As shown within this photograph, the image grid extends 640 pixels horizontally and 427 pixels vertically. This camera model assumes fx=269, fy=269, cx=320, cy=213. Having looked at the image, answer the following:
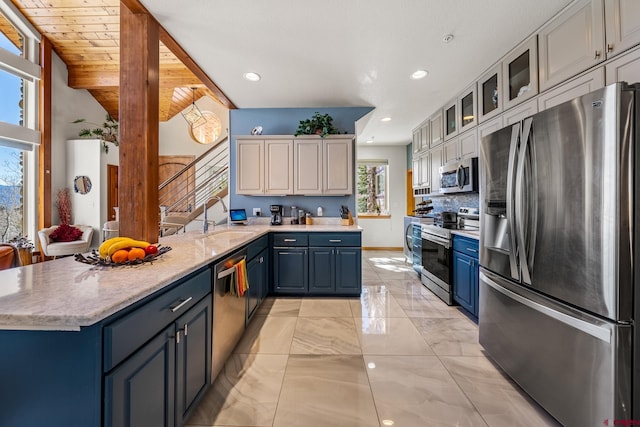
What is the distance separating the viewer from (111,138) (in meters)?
6.07

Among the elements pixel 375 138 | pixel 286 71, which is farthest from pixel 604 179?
pixel 375 138

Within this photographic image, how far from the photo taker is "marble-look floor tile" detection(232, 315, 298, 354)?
7.29 feet

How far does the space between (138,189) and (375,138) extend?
16.6ft

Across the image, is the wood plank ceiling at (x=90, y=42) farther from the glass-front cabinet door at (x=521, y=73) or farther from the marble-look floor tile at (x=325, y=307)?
the glass-front cabinet door at (x=521, y=73)

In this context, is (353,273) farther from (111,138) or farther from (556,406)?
(111,138)

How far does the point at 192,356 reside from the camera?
1.40 meters

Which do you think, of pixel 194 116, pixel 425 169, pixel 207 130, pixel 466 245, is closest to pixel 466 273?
pixel 466 245

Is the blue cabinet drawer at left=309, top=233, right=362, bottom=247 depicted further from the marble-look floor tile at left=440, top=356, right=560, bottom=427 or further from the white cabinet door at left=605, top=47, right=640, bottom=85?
the white cabinet door at left=605, top=47, right=640, bottom=85

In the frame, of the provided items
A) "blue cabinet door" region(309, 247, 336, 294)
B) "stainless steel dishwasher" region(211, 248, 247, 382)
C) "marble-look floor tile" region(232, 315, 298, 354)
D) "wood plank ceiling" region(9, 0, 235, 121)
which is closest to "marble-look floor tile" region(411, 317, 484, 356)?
"blue cabinet door" region(309, 247, 336, 294)

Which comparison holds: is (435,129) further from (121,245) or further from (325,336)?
(121,245)

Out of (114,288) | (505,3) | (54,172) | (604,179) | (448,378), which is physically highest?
(505,3)

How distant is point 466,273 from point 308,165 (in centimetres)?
233

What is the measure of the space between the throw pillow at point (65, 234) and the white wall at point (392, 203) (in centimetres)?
596

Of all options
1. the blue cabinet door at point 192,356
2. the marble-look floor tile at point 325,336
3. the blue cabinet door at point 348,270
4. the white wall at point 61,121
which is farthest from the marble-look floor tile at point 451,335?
the white wall at point 61,121
